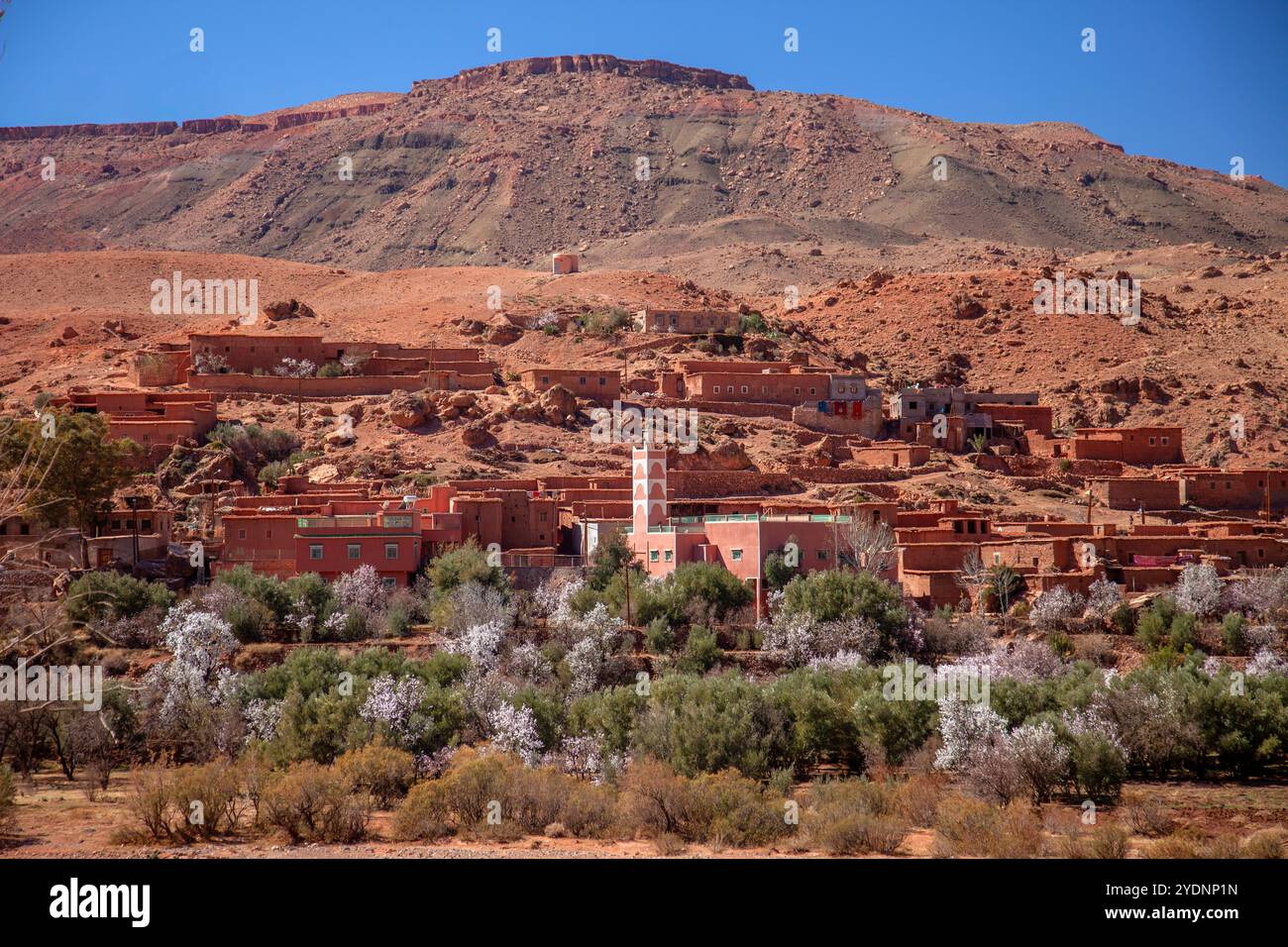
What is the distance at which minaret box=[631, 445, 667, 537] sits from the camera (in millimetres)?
36156

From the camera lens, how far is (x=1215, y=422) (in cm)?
5184

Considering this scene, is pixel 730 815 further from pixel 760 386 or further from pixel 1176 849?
pixel 760 386

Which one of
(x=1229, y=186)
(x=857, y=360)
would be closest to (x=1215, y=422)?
(x=857, y=360)

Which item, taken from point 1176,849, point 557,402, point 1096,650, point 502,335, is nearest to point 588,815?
point 1176,849

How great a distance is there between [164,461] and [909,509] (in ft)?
61.0

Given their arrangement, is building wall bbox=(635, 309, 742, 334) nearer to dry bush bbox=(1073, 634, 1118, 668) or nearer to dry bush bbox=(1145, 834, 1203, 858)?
dry bush bbox=(1073, 634, 1118, 668)

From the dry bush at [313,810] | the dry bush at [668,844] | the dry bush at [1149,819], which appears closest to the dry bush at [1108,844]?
the dry bush at [1149,819]

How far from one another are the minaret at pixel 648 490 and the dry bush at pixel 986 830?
18.0 meters

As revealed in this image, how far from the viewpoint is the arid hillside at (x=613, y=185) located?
104m

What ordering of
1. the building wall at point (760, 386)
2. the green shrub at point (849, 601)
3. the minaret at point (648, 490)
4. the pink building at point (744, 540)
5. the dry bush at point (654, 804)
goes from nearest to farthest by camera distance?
the dry bush at point (654, 804) < the green shrub at point (849, 601) < the pink building at point (744, 540) < the minaret at point (648, 490) < the building wall at point (760, 386)

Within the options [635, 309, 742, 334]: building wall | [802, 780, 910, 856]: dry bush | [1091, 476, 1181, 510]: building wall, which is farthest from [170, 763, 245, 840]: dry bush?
[635, 309, 742, 334]: building wall

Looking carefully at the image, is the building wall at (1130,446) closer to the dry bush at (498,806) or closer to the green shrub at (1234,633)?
the green shrub at (1234,633)

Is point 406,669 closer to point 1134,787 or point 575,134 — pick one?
point 1134,787

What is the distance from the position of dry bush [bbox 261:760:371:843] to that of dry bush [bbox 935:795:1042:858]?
635 cm
